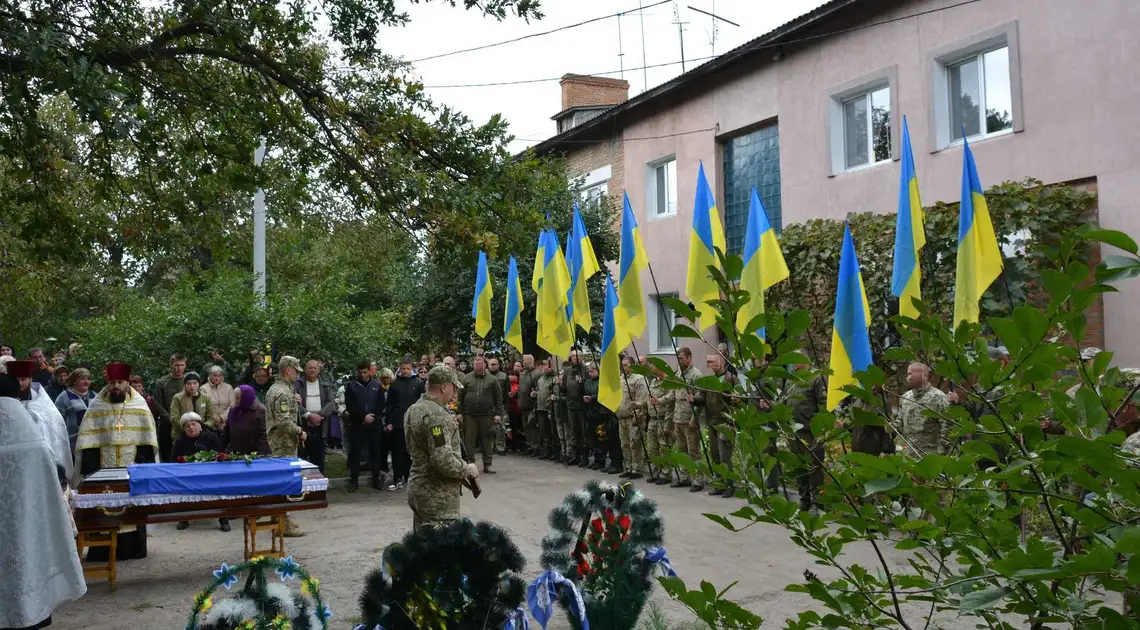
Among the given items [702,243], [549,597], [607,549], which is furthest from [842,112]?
[549,597]

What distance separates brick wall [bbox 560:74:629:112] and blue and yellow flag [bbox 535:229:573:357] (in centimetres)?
1400

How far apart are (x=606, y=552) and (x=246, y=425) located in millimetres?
6719

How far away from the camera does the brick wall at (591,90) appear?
2533cm

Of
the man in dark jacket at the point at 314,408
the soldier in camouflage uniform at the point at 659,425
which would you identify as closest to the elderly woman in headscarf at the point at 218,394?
the man in dark jacket at the point at 314,408

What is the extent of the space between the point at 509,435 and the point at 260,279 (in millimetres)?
5763

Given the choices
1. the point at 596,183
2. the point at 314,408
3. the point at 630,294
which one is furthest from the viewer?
the point at 596,183

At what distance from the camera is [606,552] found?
18.6 feet

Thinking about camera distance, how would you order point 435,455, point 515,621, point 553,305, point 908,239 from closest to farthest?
1. point 515,621
2. point 435,455
3. point 908,239
4. point 553,305

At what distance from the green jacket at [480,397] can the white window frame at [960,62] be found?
7.74 metres

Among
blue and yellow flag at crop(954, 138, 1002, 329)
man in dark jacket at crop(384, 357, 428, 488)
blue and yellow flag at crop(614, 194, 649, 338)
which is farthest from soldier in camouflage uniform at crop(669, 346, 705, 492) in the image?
blue and yellow flag at crop(954, 138, 1002, 329)

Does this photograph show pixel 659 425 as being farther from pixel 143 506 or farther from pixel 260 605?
pixel 260 605

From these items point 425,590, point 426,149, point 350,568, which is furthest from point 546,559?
point 426,149

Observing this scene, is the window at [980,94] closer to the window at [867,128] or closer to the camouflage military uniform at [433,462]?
the window at [867,128]

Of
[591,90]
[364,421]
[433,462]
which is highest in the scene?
[591,90]
